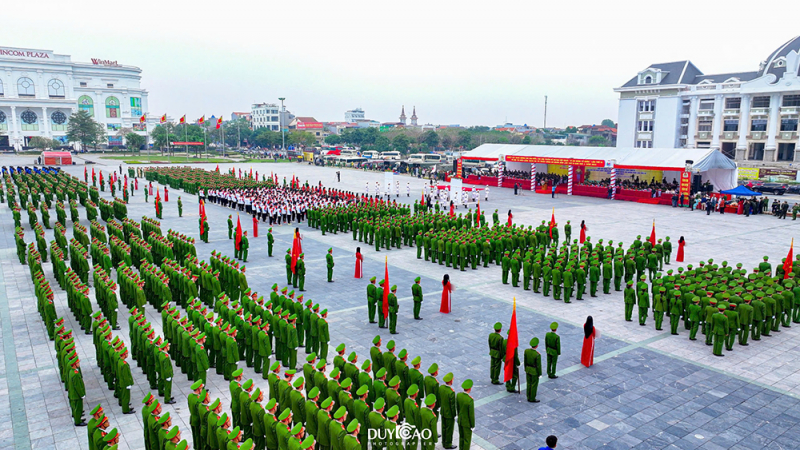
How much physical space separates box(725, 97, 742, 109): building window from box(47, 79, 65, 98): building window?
104 meters

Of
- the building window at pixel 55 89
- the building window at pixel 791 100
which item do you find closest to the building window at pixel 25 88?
the building window at pixel 55 89

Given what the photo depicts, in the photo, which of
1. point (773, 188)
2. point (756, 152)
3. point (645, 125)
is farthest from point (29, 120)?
point (773, 188)

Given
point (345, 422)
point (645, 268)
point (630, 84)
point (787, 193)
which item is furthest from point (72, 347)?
point (630, 84)

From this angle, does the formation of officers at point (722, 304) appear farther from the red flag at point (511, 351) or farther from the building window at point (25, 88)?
the building window at point (25, 88)

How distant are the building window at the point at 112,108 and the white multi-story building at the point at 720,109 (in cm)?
9270

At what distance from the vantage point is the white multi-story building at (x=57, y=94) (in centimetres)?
9121

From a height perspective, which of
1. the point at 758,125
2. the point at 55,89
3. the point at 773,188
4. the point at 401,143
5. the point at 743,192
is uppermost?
the point at 55,89

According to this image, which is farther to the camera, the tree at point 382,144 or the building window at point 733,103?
the tree at point 382,144

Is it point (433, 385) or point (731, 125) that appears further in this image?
point (731, 125)

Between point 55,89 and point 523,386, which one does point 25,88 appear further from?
point 523,386

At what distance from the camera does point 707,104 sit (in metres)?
53.9

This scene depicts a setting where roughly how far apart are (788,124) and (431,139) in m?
53.2

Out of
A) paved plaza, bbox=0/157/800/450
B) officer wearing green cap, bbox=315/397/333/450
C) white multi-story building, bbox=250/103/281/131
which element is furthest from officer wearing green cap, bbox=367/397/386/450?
white multi-story building, bbox=250/103/281/131

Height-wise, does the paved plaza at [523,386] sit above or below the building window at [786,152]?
below
